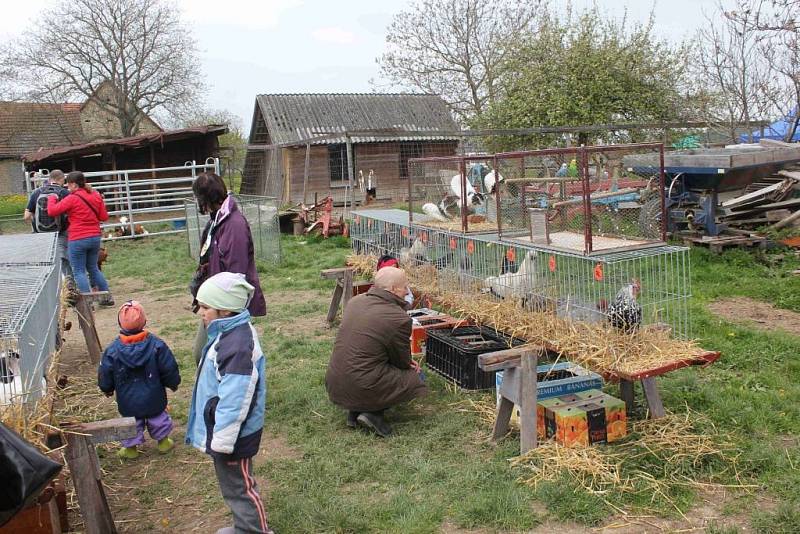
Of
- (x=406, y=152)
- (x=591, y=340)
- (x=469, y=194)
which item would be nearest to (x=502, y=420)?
(x=591, y=340)

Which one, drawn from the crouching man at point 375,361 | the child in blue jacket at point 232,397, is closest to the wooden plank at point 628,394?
the crouching man at point 375,361

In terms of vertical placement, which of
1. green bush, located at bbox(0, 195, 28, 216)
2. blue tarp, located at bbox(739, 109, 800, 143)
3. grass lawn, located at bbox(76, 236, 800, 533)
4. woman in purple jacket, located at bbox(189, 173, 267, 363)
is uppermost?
blue tarp, located at bbox(739, 109, 800, 143)

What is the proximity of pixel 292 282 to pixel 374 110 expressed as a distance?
54.1 ft

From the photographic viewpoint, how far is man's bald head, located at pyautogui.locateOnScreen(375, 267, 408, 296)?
5.30 m

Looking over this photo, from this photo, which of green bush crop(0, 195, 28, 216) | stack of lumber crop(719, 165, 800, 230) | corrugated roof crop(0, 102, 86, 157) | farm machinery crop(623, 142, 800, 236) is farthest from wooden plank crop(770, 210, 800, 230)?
corrugated roof crop(0, 102, 86, 157)

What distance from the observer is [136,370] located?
4.84 meters

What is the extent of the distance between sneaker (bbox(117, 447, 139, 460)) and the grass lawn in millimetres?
65

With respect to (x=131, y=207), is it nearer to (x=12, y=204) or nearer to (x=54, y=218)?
(x=54, y=218)

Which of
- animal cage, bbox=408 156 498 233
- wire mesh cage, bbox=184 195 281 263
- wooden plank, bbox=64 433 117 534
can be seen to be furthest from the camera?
A: wire mesh cage, bbox=184 195 281 263

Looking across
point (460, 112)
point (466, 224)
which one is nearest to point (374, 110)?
point (460, 112)

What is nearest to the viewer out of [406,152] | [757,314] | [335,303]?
[757,314]

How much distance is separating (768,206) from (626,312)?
26.3 ft

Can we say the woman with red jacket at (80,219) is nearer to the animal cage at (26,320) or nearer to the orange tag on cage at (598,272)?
the animal cage at (26,320)

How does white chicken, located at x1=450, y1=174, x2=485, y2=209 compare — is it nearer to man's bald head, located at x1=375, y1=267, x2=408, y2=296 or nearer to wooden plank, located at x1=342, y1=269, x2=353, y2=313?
wooden plank, located at x1=342, y1=269, x2=353, y2=313
